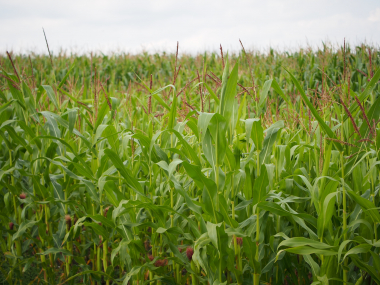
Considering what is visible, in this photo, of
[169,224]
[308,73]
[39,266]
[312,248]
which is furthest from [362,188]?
[308,73]

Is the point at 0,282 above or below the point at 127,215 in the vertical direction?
below

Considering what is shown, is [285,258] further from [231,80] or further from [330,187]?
[231,80]

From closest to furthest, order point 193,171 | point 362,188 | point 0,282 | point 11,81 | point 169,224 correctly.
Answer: point 193,171 → point 362,188 → point 169,224 → point 11,81 → point 0,282

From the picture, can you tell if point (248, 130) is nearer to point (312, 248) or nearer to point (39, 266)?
point (312, 248)

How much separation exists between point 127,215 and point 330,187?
4.29ft

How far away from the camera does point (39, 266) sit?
9.45ft

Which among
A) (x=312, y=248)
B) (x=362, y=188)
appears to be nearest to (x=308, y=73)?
(x=362, y=188)

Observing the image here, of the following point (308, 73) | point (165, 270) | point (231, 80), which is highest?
point (308, 73)

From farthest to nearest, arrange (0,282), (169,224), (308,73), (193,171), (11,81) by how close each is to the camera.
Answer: (308,73), (0,282), (11,81), (169,224), (193,171)

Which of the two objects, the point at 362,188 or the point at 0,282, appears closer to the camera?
the point at 362,188

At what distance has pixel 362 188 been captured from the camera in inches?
71.4

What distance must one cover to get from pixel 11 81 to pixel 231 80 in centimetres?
185

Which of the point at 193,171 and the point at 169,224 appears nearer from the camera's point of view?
the point at 193,171

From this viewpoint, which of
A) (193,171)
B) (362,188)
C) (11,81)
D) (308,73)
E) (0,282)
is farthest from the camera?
(308,73)
